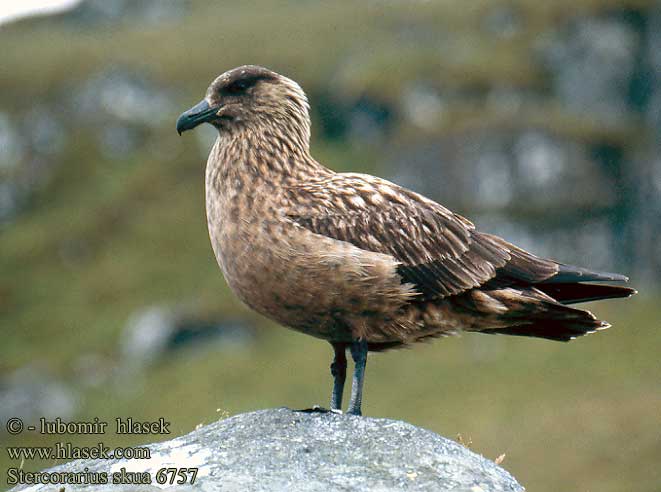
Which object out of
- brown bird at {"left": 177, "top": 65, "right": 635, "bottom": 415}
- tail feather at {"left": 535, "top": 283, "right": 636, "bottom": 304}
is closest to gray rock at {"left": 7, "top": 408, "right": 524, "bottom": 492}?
brown bird at {"left": 177, "top": 65, "right": 635, "bottom": 415}

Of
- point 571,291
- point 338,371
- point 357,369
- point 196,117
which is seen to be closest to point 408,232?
point 357,369

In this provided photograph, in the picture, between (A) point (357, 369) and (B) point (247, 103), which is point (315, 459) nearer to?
(A) point (357, 369)

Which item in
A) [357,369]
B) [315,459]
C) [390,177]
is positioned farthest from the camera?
[390,177]

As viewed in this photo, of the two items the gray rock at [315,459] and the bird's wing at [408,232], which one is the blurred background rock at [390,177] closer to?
the bird's wing at [408,232]

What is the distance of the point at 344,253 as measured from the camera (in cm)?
702

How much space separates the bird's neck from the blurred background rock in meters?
32.2

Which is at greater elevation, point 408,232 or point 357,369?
point 408,232

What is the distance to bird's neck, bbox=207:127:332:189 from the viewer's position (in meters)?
7.59

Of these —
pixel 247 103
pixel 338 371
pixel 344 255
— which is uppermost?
pixel 247 103

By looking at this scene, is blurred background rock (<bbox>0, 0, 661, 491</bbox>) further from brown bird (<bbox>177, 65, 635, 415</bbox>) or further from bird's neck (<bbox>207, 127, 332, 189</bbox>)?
bird's neck (<bbox>207, 127, 332, 189</bbox>)

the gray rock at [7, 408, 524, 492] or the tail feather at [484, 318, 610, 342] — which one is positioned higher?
the tail feather at [484, 318, 610, 342]

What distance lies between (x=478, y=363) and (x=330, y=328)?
61.1m

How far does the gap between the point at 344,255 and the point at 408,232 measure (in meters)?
0.83

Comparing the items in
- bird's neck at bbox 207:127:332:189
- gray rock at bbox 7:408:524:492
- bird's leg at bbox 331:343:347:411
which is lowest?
gray rock at bbox 7:408:524:492
